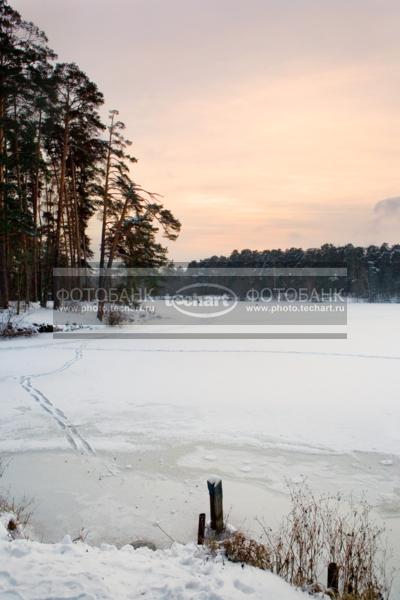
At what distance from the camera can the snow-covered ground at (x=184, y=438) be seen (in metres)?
5.08

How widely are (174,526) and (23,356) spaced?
40.1 ft

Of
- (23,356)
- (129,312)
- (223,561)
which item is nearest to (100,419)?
(223,561)

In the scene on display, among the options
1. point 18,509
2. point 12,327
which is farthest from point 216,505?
point 12,327

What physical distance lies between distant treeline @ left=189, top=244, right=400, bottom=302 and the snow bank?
73.4 metres

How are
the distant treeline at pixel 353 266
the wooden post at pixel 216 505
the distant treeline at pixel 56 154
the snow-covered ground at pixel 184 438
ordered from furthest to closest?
the distant treeline at pixel 353 266 < the distant treeline at pixel 56 154 < the snow-covered ground at pixel 184 438 < the wooden post at pixel 216 505

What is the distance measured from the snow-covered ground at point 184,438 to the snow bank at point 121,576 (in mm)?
865

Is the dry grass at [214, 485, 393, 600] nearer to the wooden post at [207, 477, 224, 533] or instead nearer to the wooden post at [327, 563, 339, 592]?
the wooden post at [327, 563, 339, 592]

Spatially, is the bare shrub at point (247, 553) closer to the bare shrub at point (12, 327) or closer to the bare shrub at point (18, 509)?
the bare shrub at point (18, 509)

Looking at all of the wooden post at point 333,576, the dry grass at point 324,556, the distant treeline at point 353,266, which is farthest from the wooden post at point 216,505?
the distant treeline at point 353,266

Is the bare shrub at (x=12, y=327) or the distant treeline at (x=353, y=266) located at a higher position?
the distant treeline at (x=353, y=266)

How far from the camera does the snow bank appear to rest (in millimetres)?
2945

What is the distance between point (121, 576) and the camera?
3.23m

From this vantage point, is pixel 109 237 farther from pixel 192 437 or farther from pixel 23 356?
pixel 192 437

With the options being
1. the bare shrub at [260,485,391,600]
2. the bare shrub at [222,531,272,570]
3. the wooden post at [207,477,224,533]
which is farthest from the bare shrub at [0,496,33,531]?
the bare shrub at [260,485,391,600]
